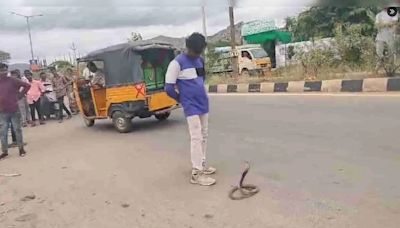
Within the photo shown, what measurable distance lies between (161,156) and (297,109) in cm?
429

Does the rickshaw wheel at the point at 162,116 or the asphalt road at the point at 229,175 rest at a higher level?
the rickshaw wheel at the point at 162,116

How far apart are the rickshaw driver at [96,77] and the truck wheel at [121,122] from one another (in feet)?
3.01

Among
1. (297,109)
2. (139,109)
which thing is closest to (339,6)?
(139,109)

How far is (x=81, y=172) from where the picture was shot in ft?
20.1

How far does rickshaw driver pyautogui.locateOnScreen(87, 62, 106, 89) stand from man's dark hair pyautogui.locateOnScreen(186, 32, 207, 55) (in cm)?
531

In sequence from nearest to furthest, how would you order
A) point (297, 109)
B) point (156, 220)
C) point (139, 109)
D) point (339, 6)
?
point (339, 6)
point (156, 220)
point (139, 109)
point (297, 109)

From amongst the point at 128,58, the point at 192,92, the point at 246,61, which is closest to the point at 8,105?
the point at 128,58

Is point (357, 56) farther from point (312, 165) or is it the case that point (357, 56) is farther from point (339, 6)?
point (339, 6)

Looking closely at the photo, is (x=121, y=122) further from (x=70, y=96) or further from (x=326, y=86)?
(x=326, y=86)

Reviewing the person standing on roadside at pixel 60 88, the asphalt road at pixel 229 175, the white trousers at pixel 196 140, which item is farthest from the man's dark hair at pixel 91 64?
the white trousers at pixel 196 140

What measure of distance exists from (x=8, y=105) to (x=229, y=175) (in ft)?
14.1

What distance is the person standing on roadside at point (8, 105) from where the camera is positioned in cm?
766

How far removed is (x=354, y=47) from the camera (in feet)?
46.2

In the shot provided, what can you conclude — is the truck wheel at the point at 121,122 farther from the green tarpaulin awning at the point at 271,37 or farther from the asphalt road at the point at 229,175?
the green tarpaulin awning at the point at 271,37
